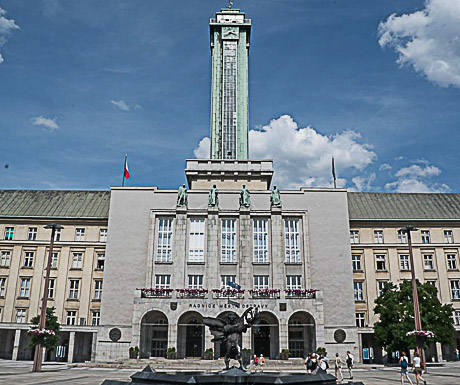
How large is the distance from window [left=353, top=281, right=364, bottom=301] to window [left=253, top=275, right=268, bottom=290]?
11919 mm

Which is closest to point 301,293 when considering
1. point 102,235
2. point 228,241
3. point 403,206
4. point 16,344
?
point 228,241

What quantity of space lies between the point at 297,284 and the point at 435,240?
1955 centimetres

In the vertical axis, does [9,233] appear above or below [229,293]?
above

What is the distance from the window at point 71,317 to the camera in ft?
171

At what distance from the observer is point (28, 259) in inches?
2138

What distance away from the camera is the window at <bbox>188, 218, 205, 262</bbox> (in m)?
49.6

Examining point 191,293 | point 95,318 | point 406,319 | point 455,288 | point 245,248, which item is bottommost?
point 406,319

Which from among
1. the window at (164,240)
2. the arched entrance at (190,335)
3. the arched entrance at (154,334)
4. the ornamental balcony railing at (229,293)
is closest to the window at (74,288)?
the arched entrance at (154,334)

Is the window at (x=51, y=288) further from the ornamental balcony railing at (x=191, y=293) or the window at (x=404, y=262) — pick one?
the window at (x=404, y=262)

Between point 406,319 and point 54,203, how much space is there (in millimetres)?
44135

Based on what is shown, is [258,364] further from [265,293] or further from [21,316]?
[21,316]

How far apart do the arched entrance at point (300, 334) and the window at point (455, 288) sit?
19.7m

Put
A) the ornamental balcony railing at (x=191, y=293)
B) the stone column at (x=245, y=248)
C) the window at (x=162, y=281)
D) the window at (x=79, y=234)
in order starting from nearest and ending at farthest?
the ornamental balcony railing at (x=191, y=293)
the stone column at (x=245, y=248)
the window at (x=162, y=281)
the window at (x=79, y=234)

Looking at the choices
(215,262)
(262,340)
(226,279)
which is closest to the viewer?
(262,340)
